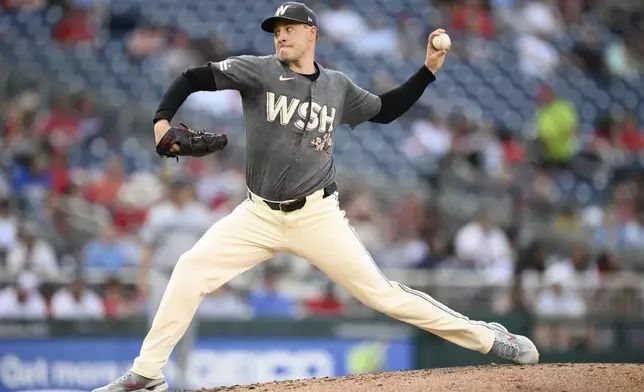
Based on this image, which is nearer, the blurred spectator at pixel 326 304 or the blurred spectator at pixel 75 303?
the blurred spectator at pixel 75 303

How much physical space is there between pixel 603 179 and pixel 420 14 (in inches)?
158

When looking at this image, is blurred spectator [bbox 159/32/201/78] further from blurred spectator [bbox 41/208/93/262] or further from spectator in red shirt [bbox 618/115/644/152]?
spectator in red shirt [bbox 618/115/644/152]

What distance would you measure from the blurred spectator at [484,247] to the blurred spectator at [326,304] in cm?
161

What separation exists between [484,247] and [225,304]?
Answer: 2.95 m

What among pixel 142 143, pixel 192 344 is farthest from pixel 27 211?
pixel 192 344

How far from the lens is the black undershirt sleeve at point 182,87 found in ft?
17.3

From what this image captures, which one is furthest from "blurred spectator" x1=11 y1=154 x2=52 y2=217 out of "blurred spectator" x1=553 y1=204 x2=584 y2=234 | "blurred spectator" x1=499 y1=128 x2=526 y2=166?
"blurred spectator" x1=553 y1=204 x2=584 y2=234

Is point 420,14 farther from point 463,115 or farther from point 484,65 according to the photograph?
point 463,115

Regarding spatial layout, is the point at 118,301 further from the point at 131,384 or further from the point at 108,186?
the point at 131,384

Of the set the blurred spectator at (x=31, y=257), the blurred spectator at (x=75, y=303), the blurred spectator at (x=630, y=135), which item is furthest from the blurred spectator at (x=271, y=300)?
the blurred spectator at (x=630, y=135)

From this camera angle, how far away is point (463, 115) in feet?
46.6

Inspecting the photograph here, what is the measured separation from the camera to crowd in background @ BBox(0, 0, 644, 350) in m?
10.4

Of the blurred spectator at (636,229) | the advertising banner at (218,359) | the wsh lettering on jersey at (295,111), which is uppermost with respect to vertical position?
the blurred spectator at (636,229)

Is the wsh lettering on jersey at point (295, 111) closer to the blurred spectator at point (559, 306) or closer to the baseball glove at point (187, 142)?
the baseball glove at point (187, 142)
